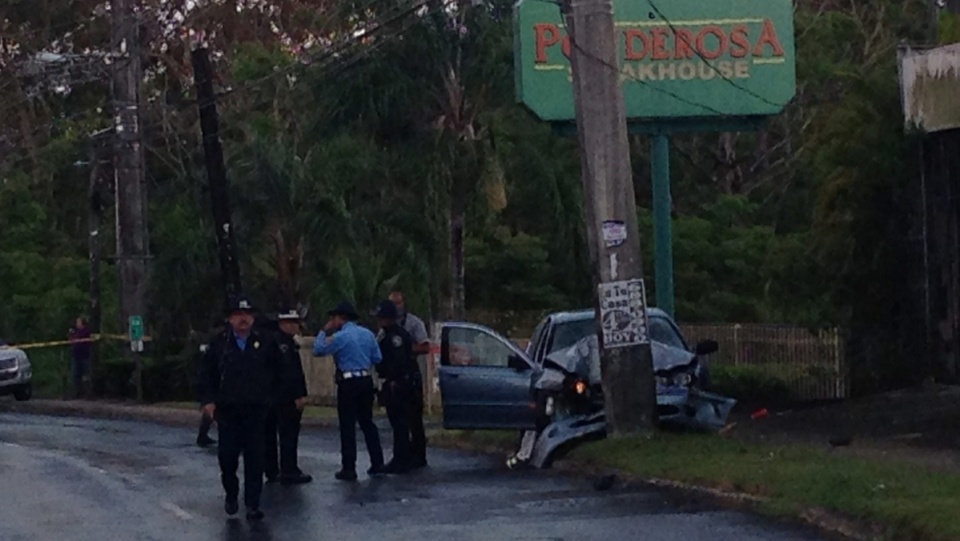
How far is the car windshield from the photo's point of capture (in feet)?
68.8

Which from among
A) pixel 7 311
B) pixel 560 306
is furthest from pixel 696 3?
pixel 7 311

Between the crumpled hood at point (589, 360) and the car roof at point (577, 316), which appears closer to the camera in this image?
the crumpled hood at point (589, 360)

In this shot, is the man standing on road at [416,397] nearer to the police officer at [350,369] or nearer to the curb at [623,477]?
the police officer at [350,369]

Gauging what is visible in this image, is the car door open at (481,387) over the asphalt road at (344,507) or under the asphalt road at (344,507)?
over

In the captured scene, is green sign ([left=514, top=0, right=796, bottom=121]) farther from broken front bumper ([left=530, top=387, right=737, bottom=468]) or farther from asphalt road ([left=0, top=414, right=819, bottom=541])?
broken front bumper ([left=530, top=387, right=737, bottom=468])

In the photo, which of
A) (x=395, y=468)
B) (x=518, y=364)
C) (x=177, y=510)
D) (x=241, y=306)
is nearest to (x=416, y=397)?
(x=395, y=468)

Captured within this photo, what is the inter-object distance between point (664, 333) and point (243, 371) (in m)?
7.05

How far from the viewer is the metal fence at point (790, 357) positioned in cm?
2817

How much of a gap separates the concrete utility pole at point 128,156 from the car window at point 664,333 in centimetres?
1783

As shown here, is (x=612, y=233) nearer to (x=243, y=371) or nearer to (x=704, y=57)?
(x=243, y=371)

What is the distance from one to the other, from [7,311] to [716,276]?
17.4 m

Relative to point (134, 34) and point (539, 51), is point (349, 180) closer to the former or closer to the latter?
point (134, 34)

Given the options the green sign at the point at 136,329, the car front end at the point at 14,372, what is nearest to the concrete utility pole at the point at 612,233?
the green sign at the point at 136,329

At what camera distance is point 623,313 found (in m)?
18.8
